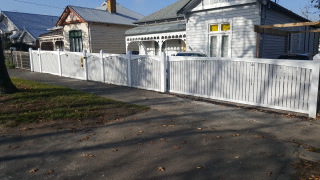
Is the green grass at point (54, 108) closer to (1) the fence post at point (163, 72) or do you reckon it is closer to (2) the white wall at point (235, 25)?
(1) the fence post at point (163, 72)

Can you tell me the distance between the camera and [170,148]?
4.79m

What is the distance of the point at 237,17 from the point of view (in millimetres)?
13680

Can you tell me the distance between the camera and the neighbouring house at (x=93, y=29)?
956 inches

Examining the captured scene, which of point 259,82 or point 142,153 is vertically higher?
point 259,82

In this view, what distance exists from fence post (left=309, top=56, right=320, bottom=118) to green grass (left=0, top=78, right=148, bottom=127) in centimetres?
441

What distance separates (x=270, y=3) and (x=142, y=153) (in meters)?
11.4

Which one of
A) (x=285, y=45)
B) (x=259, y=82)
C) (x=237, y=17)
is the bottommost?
(x=259, y=82)

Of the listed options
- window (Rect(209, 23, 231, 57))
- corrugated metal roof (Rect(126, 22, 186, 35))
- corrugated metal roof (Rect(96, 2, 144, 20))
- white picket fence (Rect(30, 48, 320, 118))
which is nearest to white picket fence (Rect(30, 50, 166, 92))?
white picket fence (Rect(30, 48, 320, 118))

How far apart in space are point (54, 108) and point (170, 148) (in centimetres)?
435

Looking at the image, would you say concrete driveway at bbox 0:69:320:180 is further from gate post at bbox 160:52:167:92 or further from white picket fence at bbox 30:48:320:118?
gate post at bbox 160:52:167:92

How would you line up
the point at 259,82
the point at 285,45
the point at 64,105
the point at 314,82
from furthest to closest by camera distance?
the point at 285,45 → the point at 64,105 → the point at 259,82 → the point at 314,82

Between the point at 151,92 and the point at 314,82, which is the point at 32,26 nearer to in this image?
the point at 151,92

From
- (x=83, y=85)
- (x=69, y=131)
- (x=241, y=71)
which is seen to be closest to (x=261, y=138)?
(x=241, y=71)

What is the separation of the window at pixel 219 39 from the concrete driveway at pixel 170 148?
8.02 m
